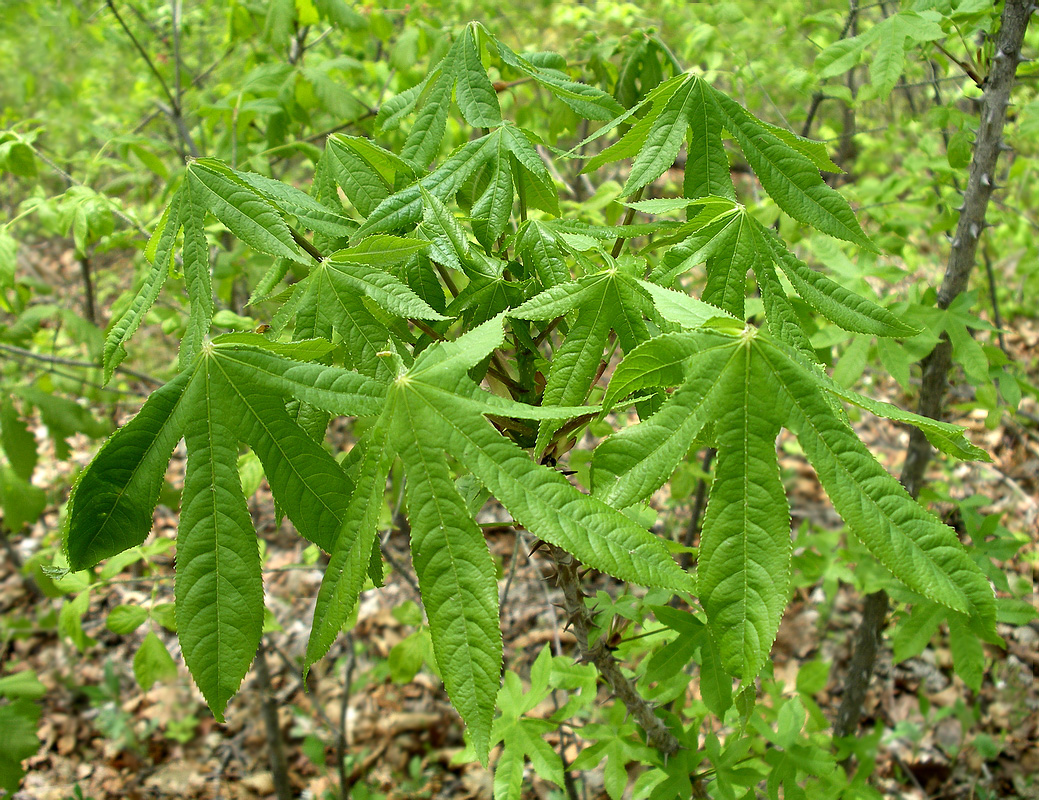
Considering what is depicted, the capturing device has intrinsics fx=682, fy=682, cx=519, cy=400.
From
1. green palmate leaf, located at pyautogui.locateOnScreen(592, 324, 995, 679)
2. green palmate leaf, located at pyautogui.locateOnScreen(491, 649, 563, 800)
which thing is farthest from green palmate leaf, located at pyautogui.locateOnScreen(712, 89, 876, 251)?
green palmate leaf, located at pyautogui.locateOnScreen(491, 649, 563, 800)

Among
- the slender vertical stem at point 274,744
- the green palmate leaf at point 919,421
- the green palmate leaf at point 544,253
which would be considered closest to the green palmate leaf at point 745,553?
the green palmate leaf at point 919,421

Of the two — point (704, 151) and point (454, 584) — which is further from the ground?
point (704, 151)

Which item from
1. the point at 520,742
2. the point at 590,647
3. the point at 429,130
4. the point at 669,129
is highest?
the point at 429,130

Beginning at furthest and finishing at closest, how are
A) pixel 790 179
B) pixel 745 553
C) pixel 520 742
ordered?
pixel 520 742
pixel 790 179
pixel 745 553

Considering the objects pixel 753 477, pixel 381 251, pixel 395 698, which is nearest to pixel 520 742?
pixel 753 477

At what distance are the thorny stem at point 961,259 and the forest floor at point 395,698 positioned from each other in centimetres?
42

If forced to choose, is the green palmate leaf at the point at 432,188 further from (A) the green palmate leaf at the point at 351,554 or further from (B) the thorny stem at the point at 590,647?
(B) the thorny stem at the point at 590,647

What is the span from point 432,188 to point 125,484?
2.18 feet

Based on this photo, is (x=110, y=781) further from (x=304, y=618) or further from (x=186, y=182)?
(x=186, y=182)

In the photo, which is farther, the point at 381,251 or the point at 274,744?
the point at 274,744

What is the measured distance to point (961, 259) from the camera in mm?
1911

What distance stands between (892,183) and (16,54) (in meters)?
7.73

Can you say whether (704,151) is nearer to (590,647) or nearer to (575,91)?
(575,91)

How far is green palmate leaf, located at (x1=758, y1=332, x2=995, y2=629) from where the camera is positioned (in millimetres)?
813
